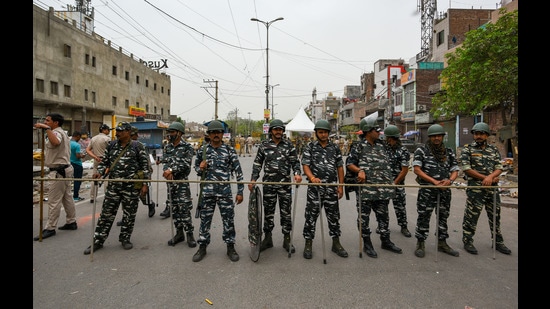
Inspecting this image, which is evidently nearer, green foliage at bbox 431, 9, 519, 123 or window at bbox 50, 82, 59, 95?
green foliage at bbox 431, 9, 519, 123

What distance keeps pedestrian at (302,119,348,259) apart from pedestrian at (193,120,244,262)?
967 millimetres

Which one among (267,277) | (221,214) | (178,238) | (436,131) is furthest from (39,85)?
(436,131)

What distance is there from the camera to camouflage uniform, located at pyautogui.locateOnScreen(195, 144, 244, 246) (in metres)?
4.16

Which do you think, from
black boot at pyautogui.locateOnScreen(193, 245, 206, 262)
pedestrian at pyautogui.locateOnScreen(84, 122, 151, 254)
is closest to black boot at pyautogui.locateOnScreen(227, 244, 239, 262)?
black boot at pyautogui.locateOnScreen(193, 245, 206, 262)

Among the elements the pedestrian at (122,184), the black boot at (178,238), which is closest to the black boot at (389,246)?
the black boot at (178,238)

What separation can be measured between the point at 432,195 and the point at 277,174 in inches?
88.7

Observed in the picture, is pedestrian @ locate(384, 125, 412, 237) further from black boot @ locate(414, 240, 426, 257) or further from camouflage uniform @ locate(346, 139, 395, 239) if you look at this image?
black boot @ locate(414, 240, 426, 257)

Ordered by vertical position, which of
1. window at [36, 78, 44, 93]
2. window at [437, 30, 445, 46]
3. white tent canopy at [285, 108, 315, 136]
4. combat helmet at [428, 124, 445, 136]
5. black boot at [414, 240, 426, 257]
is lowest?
black boot at [414, 240, 426, 257]

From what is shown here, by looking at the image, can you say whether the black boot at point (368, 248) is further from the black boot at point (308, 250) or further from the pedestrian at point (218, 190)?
the pedestrian at point (218, 190)

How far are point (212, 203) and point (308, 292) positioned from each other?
1753 millimetres

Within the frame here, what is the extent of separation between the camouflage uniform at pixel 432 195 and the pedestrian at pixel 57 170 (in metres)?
5.46

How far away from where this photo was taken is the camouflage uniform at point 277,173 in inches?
175
